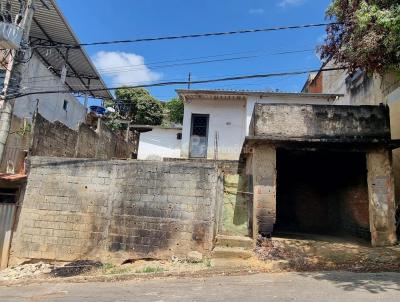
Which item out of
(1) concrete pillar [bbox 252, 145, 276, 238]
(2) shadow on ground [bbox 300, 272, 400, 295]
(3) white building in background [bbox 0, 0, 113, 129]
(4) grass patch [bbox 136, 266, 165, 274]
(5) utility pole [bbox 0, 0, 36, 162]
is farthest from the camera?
(3) white building in background [bbox 0, 0, 113, 129]

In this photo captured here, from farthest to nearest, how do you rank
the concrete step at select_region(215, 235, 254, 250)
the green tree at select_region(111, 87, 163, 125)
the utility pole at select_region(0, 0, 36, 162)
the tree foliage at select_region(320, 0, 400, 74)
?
the green tree at select_region(111, 87, 163, 125) < the utility pole at select_region(0, 0, 36, 162) < the concrete step at select_region(215, 235, 254, 250) < the tree foliage at select_region(320, 0, 400, 74)

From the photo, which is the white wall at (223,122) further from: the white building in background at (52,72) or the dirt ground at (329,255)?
the dirt ground at (329,255)

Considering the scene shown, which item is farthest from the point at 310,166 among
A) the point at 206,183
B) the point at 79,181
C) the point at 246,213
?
the point at 79,181

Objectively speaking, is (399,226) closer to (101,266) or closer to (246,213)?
(246,213)

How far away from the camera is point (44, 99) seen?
16.5 meters

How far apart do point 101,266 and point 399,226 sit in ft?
26.2

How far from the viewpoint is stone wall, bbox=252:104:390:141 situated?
32.9ft

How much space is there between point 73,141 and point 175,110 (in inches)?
589

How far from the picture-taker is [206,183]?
9.60 metres

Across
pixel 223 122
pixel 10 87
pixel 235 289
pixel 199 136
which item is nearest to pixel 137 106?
pixel 199 136

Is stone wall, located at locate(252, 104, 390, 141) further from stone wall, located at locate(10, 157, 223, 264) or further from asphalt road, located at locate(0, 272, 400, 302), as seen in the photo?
asphalt road, located at locate(0, 272, 400, 302)

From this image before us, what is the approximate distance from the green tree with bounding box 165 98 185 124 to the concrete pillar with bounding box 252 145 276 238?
1926cm

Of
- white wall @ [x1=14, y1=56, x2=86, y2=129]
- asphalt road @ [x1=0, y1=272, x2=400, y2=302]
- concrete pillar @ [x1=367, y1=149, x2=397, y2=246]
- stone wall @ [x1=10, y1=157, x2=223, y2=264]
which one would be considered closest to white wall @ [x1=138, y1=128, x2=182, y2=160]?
white wall @ [x1=14, y1=56, x2=86, y2=129]

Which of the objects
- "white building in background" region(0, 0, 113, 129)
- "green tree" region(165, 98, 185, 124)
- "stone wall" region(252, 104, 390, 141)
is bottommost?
"stone wall" region(252, 104, 390, 141)
